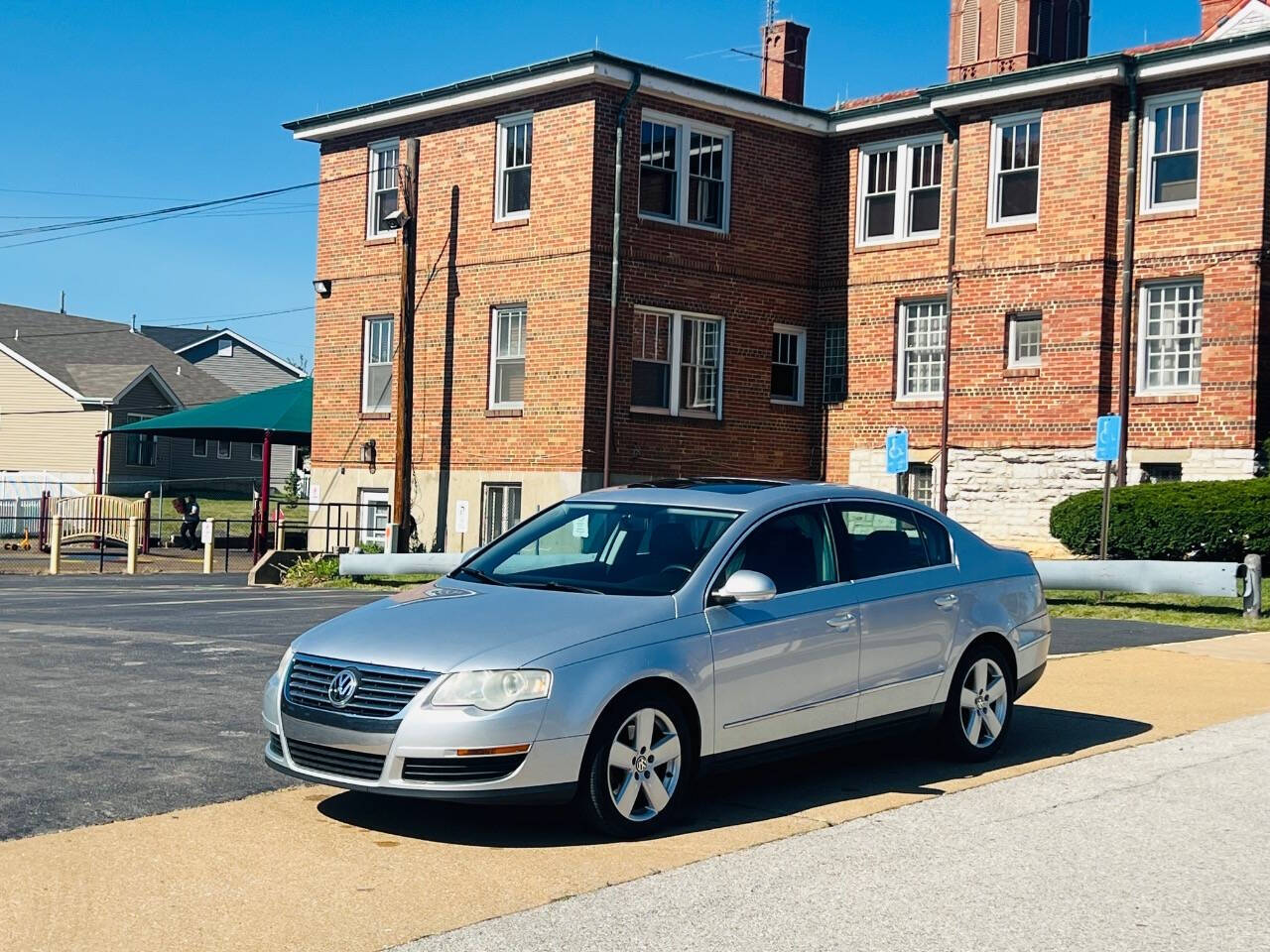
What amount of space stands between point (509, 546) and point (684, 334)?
64.2 feet

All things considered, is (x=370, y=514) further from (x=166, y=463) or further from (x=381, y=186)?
(x=166, y=463)

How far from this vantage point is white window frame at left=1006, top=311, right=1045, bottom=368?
88.3 feet

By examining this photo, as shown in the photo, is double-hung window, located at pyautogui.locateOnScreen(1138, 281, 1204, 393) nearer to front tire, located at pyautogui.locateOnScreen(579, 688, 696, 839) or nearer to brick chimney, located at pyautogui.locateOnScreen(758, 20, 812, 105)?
brick chimney, located at pyautogui.locateOnScreen(758, 20, 812, 105)

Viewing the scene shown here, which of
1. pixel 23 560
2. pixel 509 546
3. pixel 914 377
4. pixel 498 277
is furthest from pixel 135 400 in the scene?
pixel 509 546

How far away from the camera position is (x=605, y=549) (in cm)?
823

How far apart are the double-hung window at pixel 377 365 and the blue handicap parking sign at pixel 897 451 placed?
35.5 feet

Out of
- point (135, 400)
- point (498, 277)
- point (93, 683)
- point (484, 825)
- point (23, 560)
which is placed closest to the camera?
point (484, 825)

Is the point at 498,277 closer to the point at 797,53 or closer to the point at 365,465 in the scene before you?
the point at 365,465

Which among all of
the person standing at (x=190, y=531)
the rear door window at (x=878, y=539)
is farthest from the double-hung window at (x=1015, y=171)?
the person standing at (x=190, y=531)

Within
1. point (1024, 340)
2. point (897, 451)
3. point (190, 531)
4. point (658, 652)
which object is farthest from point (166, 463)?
point (658, 652)

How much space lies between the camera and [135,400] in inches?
2169

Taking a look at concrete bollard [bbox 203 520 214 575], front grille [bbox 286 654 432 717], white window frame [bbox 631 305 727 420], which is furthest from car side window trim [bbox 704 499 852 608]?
concrete bollard [bbox 203 520 214 575]

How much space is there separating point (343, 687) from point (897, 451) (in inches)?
666

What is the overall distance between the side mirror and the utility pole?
2088cm
